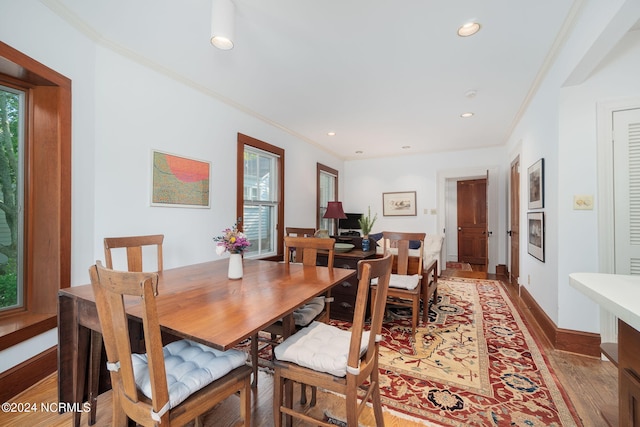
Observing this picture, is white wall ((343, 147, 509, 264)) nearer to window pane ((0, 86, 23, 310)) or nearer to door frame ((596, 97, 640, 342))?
door frame ((596, 97, 640, 342))

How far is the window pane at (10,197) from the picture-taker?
5.96ft

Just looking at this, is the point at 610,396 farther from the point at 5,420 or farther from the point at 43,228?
the point at 43,228

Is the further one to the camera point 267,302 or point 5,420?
point 5,420

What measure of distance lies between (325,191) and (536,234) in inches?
147

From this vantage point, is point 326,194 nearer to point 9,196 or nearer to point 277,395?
point 9,196

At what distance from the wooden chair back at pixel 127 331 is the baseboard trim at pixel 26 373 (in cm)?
123

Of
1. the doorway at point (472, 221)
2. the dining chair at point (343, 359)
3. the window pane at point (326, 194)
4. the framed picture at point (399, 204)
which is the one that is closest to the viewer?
the dining chair at point (343, 359)

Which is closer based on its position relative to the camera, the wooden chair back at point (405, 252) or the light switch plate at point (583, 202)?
the light switch plate at point (583, 202)

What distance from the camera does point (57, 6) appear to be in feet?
5.82

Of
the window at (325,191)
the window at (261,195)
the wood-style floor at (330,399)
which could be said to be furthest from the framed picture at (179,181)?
the window at (325,191)

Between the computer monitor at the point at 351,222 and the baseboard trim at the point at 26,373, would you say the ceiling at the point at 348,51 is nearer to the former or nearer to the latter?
the baseboard trim at the point at 26,373

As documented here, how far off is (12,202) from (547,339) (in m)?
4.40

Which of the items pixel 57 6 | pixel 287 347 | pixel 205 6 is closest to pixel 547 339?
pixel 287 347

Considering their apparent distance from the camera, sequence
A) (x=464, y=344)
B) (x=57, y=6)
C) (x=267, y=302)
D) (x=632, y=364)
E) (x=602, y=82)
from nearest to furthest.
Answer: (x=632, y=364) → (x=267, y=302) → (x=57, y=6) → (x=602, y=82) → (x=464, y=344)
